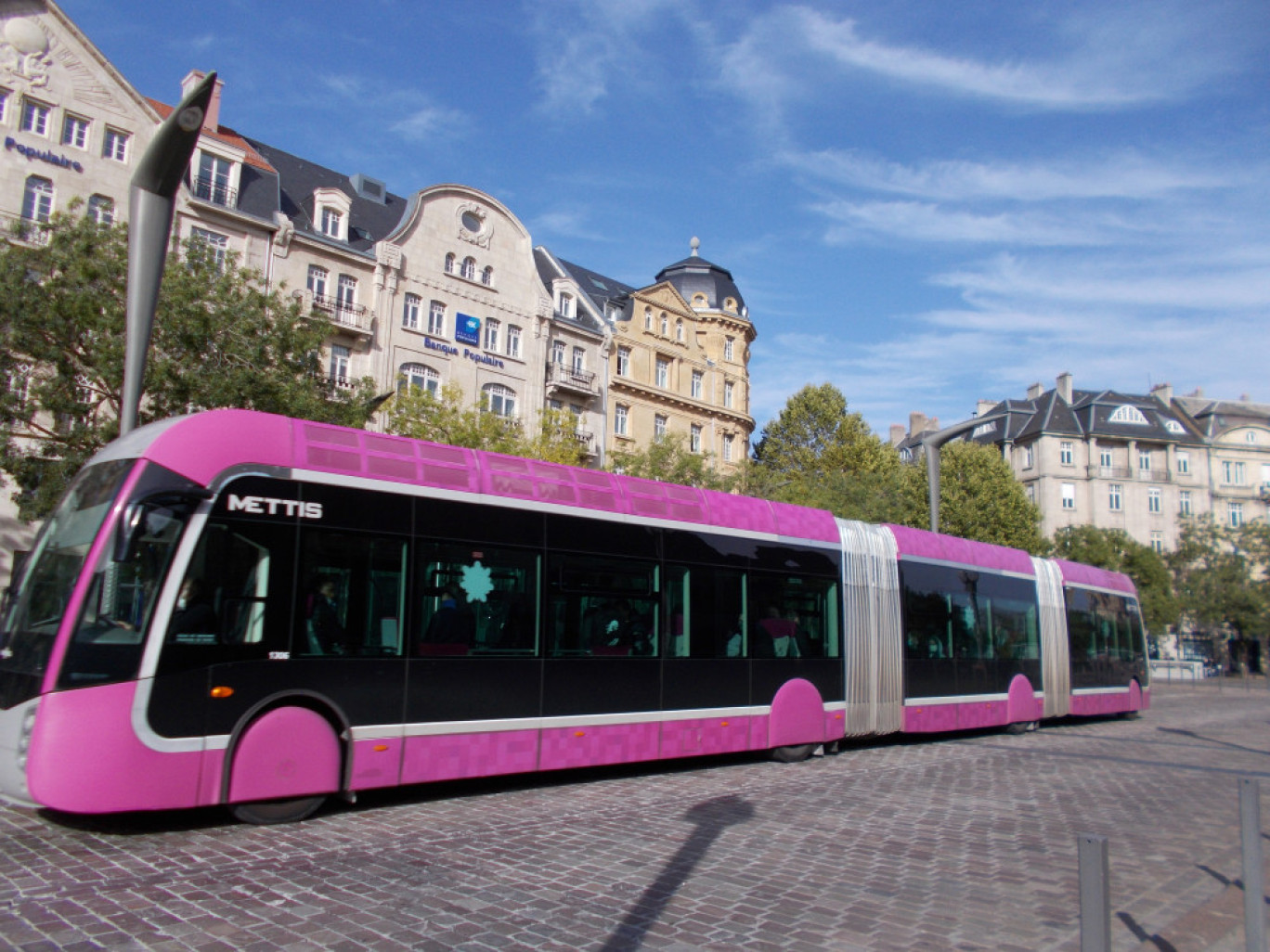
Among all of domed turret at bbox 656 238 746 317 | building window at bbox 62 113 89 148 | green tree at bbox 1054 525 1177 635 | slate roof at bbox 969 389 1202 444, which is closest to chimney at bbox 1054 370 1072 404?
slate roof at bbox 969 389 1202 444

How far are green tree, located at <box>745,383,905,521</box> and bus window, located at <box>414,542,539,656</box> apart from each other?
33119mm

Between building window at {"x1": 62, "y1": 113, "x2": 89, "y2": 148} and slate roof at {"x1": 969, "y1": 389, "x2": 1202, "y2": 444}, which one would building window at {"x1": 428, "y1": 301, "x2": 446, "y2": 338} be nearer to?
building window at {"x1": 62, "y1": 113, "x2": 89, "y2": 148}

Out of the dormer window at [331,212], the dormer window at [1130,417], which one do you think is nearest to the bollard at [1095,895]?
the dormer window at [331,212]

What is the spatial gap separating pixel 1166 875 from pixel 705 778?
526 cm

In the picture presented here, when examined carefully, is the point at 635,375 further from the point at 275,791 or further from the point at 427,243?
the point at 275,791

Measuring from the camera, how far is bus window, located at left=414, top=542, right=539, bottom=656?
884 cm

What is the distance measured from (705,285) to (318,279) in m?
23.6

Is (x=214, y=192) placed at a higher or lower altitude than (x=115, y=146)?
lower

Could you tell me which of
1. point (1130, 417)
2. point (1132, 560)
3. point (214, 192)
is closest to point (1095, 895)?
point (214, 192)

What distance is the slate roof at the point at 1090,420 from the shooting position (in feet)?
232

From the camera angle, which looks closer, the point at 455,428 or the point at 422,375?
the point at 455,428

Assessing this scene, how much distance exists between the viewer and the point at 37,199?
2705cm

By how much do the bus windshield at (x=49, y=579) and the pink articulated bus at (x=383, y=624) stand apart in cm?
3

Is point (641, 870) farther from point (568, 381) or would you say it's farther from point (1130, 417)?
point (1130, 417)
